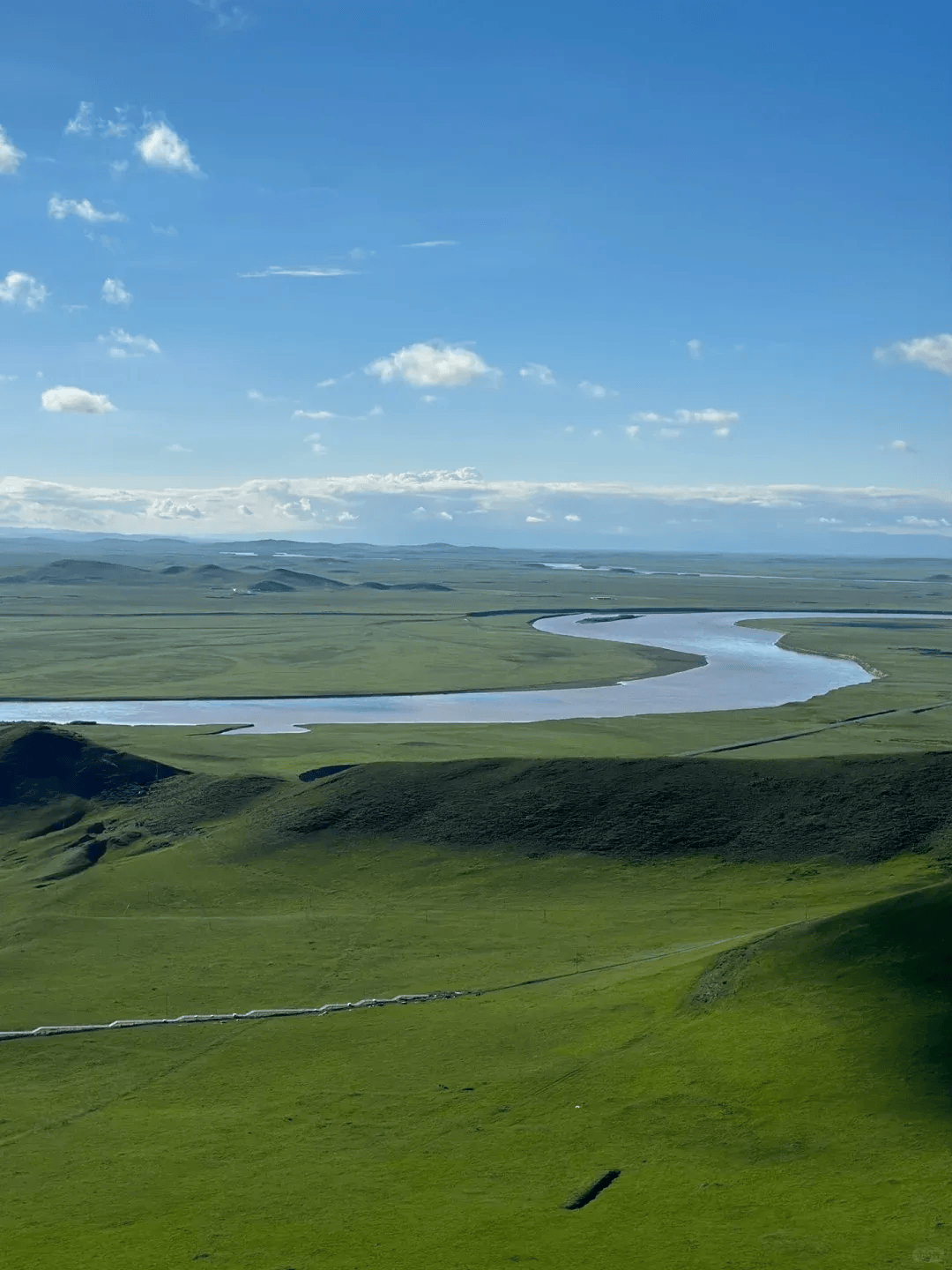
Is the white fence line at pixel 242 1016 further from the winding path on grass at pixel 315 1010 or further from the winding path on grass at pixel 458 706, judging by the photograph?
the winding path on grass at pixel 458 706

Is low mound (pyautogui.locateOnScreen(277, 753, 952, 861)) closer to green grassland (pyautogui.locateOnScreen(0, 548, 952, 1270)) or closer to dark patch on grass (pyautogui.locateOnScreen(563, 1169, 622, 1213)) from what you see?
green grassland (pyautogui.locateOnScreen(0, 548, 952, 1270))

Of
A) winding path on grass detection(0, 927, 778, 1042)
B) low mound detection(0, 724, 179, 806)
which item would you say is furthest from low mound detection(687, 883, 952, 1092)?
low mound detection(0, 724, 179, 806)

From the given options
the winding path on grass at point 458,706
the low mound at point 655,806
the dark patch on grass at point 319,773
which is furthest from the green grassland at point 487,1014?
the winding path on grass at point 458,706

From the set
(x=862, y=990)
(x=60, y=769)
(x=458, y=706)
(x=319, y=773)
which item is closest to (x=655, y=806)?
(x=319, y=773)

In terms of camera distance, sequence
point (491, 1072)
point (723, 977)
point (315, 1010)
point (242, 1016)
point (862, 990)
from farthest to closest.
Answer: point (315, 1010), point (242, 1016), point (723, 977), point (491, 1072), point (862, 990)

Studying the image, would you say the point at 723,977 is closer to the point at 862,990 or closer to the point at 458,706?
the point at 862,990

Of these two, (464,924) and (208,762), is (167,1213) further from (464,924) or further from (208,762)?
(208,762)
